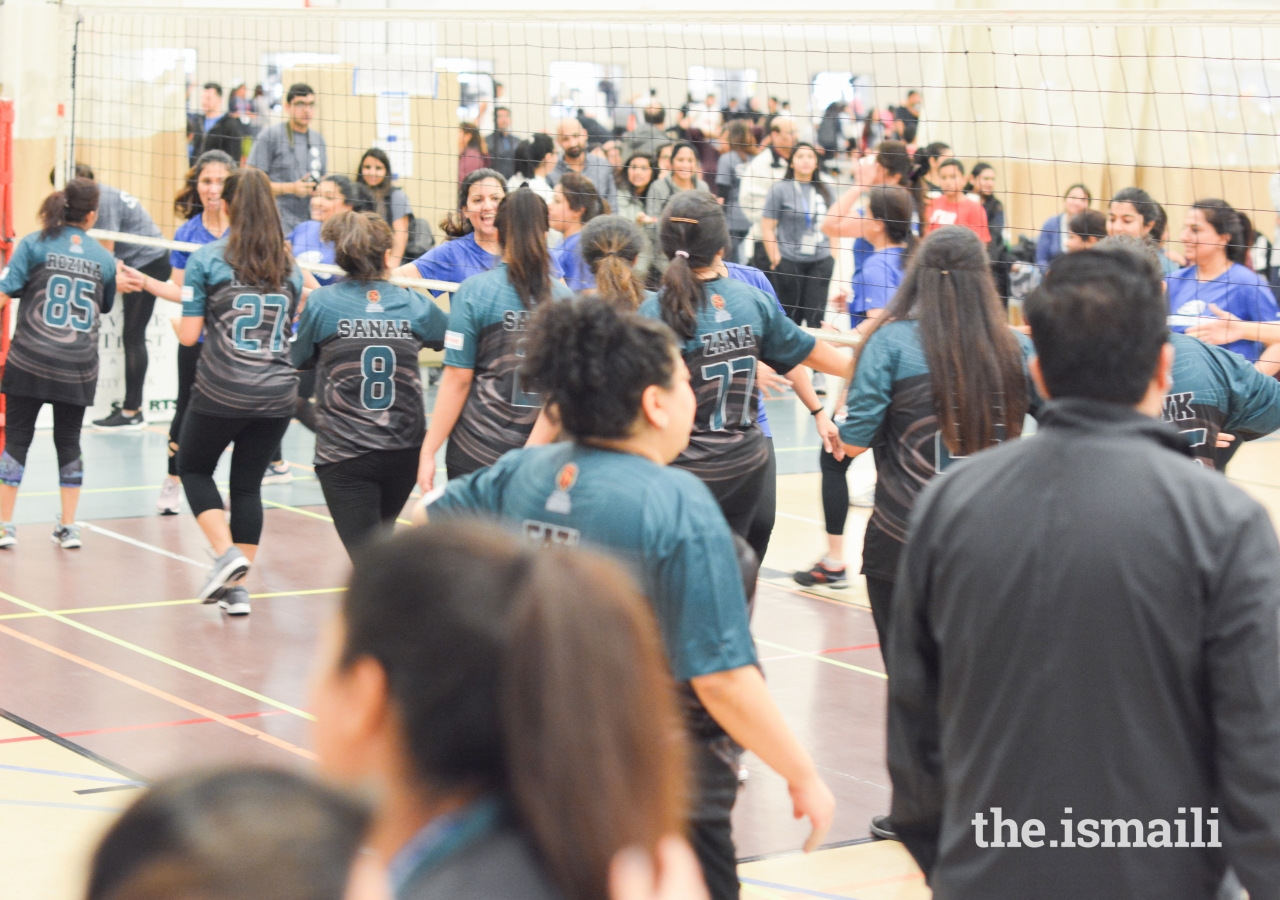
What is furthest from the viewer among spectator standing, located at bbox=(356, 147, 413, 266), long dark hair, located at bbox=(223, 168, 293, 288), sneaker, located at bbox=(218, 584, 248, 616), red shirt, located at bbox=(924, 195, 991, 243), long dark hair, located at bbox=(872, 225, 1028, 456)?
spectator standing, located at bbox=(356, 147, 413, 266)

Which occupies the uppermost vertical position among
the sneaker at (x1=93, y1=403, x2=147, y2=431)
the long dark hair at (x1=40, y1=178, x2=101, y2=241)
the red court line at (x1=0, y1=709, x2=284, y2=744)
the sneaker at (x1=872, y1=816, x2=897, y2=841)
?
the long dark hair at (x1=40, y1=178, x2=101, y2=241)

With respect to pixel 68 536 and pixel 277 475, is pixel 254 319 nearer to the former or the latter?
pixel 68 536

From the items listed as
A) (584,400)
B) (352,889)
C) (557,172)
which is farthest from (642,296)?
(557,172)

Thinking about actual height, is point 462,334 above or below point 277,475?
above

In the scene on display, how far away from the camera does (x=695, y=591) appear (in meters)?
2.46

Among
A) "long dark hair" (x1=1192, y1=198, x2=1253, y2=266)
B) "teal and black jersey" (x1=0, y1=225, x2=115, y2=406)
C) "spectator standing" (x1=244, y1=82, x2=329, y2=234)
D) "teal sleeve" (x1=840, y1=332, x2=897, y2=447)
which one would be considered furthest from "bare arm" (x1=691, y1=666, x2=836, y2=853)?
"spectator standing" (x1=244, y1=82, x2=329, y2=234)

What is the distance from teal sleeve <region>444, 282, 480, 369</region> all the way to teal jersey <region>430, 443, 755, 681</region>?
2759 millimetres

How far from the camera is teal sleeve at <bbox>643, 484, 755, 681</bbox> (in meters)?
2.46

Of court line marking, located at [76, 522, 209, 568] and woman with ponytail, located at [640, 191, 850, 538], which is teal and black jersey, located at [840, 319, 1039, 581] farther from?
court line marking, located at [76, 522, 209, 568]

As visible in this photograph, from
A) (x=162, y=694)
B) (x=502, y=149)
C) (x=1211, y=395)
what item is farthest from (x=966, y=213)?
(x=162, y=694)

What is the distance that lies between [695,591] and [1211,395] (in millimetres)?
2341

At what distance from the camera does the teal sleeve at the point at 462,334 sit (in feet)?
17.1

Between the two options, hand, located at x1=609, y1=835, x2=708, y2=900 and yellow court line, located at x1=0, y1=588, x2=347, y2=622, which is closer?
hand, located at x1=609, y1=835, x2=708, y2=900

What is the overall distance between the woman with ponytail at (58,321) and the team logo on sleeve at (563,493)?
18.1ft
